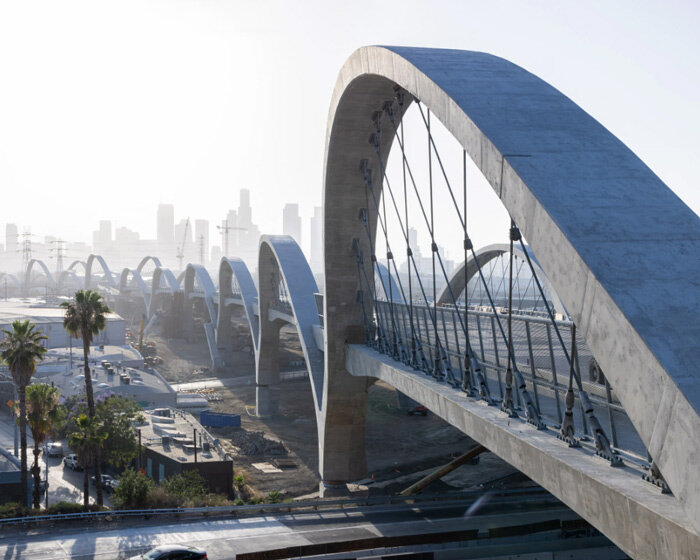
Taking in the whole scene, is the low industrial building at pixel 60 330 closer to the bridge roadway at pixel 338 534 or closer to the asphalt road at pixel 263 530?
the asphalt road at pixel 263 530

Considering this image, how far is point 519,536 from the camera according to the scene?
26359 mm

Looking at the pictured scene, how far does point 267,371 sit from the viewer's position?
6781 cm

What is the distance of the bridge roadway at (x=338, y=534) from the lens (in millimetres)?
24250

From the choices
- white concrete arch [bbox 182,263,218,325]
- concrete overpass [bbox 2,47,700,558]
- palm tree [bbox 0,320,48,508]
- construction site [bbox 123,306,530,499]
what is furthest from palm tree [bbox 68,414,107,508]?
white concrete arch [bbox 182,263,218,325]

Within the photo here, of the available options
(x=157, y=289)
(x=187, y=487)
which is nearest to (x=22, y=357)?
(x=187, y=487)

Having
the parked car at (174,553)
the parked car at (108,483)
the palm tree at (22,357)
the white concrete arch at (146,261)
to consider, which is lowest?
the parked car at (108,483)

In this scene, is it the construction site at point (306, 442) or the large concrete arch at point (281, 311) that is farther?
the large concrete arch at point (281, 311)

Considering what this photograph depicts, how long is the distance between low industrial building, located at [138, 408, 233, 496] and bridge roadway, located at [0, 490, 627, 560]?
1015 centimetres

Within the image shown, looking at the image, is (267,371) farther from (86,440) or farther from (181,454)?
(86,440)

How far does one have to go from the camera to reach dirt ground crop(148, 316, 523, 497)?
41.4 m

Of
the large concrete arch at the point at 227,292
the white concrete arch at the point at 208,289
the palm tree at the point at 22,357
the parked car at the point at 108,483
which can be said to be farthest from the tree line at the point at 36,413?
the white concrete arch at the point at 208,289

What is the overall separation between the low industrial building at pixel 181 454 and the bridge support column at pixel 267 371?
16.8m

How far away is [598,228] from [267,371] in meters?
59.1

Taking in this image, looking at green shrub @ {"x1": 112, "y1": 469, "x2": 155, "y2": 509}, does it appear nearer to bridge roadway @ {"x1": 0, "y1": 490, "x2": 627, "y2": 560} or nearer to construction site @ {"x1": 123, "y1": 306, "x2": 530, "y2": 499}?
bridge roadway @ {"x1": 0, "y1": 490, "x2": 627, "y2": 560}
